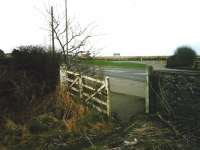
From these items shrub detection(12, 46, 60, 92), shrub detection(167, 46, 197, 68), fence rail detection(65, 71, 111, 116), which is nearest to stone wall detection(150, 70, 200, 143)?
fence rail detection(65, 71, 111, 116)

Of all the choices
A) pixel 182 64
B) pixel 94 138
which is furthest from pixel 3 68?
pixel 182 64

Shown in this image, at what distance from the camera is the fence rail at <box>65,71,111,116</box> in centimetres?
1011

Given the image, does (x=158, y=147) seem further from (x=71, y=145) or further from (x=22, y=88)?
(x=22, y=88)

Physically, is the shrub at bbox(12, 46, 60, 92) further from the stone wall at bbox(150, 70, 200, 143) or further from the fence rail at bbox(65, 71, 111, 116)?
the stone wall at bbox(150, 70, 200, 143)

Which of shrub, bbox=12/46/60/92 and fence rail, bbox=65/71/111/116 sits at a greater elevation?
shrub, bbox=12/46/60/92

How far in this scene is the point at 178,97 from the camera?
30.7ft

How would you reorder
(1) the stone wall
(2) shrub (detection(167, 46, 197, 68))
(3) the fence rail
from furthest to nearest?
(2) shrub (detection(167, 46, 197, 68)) → (3) the fence rail → (1) the stone wall

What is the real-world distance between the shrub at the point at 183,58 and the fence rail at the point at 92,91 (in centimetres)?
2183

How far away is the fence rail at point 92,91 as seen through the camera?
10.1 metres

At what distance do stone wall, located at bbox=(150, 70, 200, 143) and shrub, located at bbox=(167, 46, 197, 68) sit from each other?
23290 millimetres

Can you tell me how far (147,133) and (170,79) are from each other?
2.47 meters

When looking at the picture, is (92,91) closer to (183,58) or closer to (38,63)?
(38,63)

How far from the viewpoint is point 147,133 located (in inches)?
313

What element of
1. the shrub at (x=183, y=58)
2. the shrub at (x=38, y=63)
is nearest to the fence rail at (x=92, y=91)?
the shrub at (x=38, y=63)
